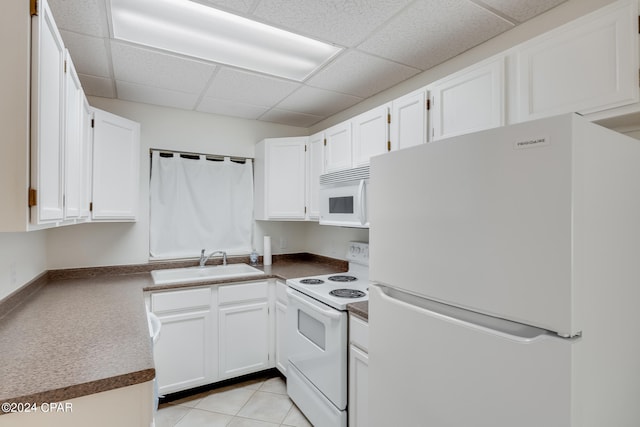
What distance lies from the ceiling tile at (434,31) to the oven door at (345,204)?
31.2 inches

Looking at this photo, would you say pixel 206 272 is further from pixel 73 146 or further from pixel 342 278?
pixel 73 146

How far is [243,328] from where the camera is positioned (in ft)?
8.38

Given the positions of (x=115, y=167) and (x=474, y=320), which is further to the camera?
(x=115, y=167)

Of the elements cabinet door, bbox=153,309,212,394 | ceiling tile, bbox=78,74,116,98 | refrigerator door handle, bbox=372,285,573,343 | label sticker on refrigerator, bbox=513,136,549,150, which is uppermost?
ceiling tile, bbox=78,74,116,98

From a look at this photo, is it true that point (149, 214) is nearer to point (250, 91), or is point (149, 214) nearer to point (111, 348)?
point (250, 91)

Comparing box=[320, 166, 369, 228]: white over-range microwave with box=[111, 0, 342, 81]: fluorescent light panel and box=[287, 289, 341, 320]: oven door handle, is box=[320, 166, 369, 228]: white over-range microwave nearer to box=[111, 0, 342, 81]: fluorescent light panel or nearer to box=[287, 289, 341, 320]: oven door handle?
box=[287, 289, 341, 320]: oven door handle

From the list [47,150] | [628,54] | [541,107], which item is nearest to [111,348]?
[47,150]

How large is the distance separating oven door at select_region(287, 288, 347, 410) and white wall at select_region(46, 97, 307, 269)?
1.49 m

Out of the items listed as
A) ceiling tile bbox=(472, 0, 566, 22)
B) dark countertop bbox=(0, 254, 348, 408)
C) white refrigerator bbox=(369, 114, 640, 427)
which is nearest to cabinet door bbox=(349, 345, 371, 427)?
white refrigerator bbox=(369, 114, 640, 427)

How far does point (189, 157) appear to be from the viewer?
296cm

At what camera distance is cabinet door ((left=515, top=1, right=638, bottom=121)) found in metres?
1.06

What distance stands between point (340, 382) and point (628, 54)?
6.22 ft

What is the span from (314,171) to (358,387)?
1.73 metres

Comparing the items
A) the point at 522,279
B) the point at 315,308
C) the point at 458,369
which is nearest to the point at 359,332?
the point at 315,308
